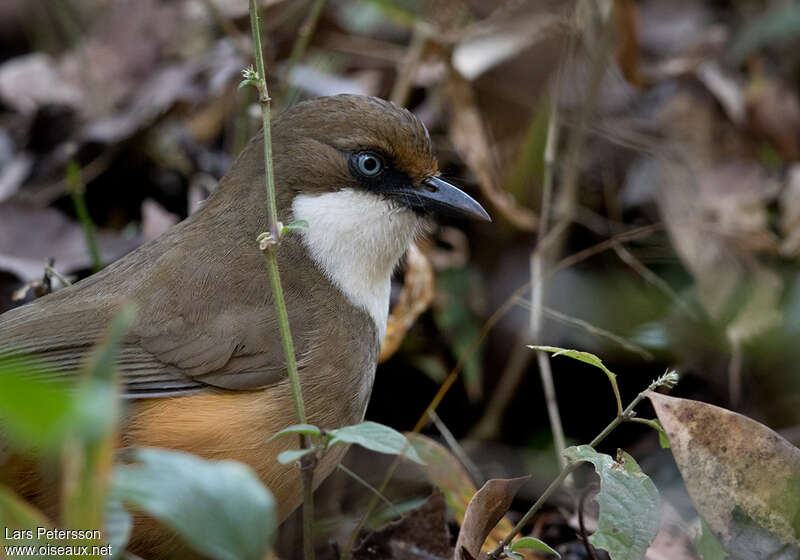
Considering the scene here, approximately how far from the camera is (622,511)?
7.32ft

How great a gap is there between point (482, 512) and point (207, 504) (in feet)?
4.26

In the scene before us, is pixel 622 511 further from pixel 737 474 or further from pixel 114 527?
pixel 114 527

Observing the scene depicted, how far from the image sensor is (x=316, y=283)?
312 cm

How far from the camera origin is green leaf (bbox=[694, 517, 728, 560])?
2494 millimetres

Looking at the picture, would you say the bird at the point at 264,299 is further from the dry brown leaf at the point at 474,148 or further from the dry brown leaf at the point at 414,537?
the dry brown leaf at the point at 474,148

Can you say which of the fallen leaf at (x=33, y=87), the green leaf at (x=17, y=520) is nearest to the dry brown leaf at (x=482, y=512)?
the green leaf at (x=17, y=520)

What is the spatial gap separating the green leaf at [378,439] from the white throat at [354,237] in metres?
1.20

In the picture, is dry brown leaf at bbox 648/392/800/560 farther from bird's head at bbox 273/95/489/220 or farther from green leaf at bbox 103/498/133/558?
green leaf at bbox 103/498/133/558

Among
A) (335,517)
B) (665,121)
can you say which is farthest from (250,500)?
(665,121)

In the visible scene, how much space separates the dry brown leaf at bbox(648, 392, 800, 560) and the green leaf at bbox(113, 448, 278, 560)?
4.46 ft

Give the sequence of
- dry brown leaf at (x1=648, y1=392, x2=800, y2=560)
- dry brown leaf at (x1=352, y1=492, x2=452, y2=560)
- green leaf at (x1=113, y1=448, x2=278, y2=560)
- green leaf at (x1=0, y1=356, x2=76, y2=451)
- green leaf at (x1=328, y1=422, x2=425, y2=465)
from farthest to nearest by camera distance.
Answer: dry brown leaf at (x1=352, y1=492, x2=452, y2=560) → dry brown leaf at (x1=648, y1=392, x2=800, y2=560) → green leaf at (x1=328, y1=422, x2=425, y2=465) → green leaf at (x1=113, y1=448, x2=278, y2=560) → green leaf at (x1=0, y1=356, x2=76, y2=451)

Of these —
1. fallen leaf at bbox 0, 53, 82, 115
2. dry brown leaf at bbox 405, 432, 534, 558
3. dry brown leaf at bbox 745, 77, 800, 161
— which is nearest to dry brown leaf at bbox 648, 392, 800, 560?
dry brown leaf at bbox 405, 432, 534, 558

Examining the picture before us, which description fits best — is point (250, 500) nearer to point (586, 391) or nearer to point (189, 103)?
point (586, 391)

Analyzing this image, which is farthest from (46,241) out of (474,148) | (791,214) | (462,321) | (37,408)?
(791,214)
